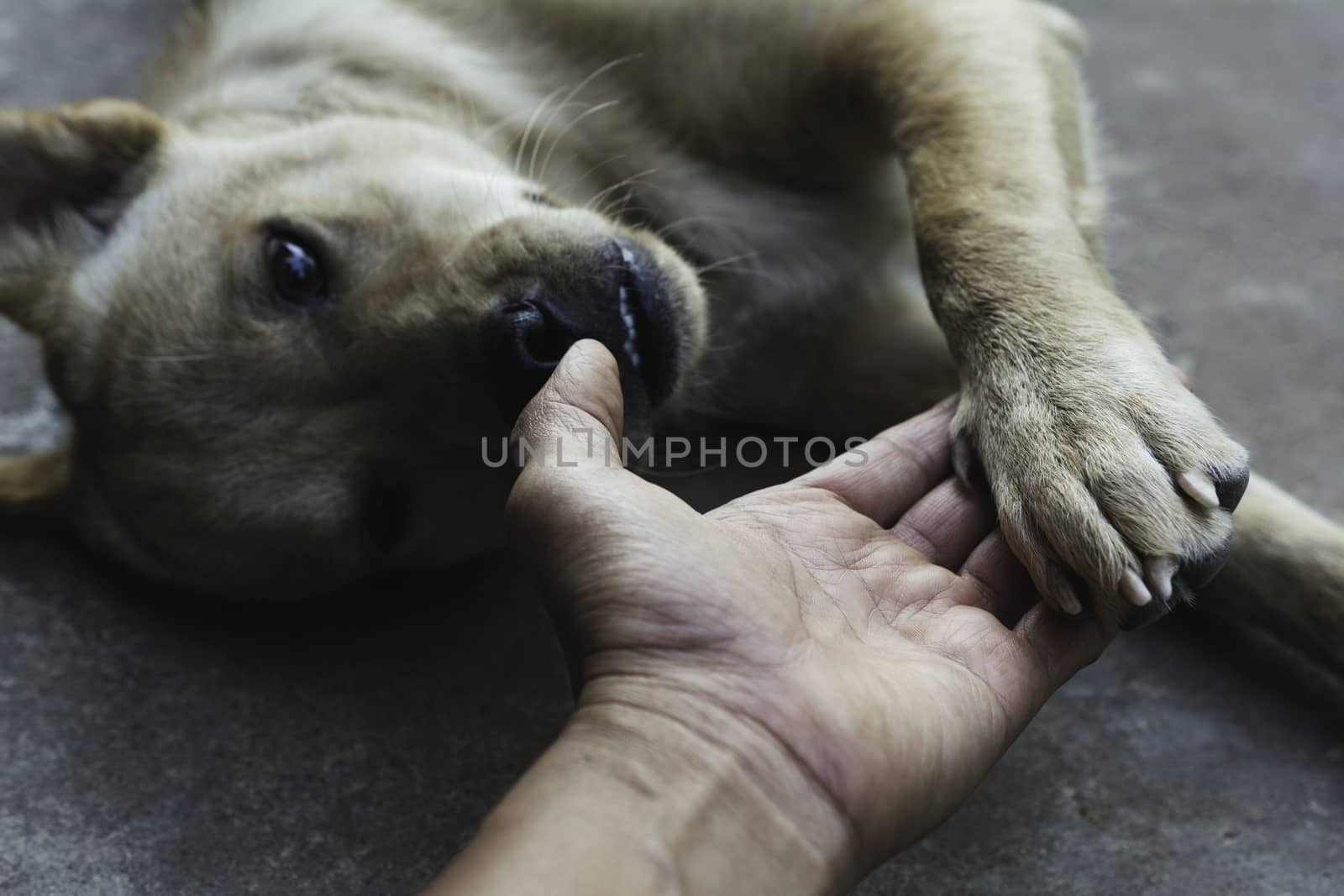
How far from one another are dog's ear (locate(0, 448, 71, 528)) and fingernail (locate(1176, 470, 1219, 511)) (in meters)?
2.10

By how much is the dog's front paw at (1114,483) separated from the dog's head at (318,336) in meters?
0.64

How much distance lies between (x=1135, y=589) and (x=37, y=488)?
2145 mm

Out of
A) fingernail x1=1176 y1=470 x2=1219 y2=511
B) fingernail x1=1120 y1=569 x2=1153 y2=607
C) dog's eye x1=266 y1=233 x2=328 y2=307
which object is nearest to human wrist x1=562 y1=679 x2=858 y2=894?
fingernail x1=1120 y1=569 x2=1153 y2=607

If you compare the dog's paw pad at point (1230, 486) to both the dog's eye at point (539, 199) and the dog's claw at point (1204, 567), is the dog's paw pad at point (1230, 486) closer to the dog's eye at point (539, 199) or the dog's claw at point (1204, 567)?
the dog's claw at point (1204, 567)

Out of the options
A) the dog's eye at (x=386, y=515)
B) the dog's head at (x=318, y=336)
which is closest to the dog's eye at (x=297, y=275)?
the dog's head at (x=318, y=336)

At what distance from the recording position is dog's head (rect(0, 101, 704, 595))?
1938 mm

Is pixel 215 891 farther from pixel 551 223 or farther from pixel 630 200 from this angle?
pixel 630 200

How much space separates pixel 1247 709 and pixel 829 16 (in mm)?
1532

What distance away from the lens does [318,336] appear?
2.02m

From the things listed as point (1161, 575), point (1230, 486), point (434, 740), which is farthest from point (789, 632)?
point (434, 740)

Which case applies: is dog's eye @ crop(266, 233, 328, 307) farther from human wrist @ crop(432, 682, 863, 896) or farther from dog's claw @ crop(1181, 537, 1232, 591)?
dog's claw @ crop(1181, 537, 1232, 591)

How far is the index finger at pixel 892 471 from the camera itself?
1.80m

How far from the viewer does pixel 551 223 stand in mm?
1961

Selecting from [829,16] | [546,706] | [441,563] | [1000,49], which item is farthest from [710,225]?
[546,706]
